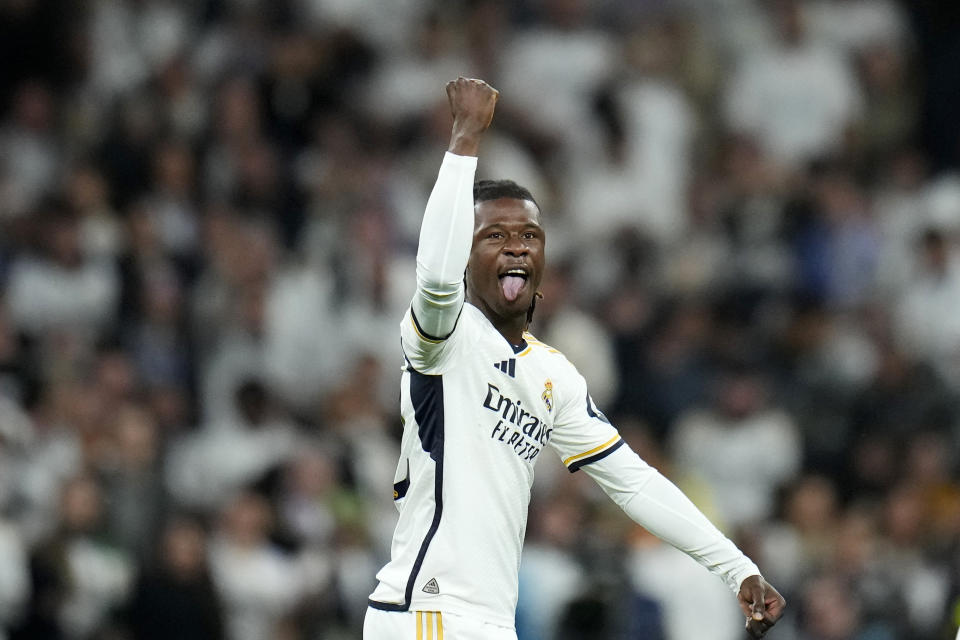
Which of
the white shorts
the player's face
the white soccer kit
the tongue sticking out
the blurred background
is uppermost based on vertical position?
the blurred background

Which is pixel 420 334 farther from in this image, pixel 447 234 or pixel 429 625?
pixel 429 625

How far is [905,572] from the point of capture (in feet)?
34.7

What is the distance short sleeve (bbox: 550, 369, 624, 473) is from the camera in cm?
562

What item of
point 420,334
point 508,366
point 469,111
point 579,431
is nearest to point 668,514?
point 579,431

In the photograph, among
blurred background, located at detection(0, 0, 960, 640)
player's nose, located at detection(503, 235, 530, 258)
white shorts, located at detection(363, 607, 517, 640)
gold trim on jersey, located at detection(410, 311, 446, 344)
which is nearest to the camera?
gold trim on jersey, located at detection(410, 311, 446, 344)

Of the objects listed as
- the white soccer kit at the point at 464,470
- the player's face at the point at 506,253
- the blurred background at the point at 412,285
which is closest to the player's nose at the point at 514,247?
the player's face at the point at 506,253

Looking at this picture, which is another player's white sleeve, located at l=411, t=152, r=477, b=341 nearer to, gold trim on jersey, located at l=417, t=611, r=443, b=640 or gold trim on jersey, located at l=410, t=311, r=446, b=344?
gold trim on jersey, located at l=410, t=311, r=446, b=344

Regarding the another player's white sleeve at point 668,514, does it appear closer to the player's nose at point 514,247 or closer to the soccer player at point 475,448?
the soccer player at point 475,448

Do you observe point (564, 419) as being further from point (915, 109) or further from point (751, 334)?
point (915, 109)

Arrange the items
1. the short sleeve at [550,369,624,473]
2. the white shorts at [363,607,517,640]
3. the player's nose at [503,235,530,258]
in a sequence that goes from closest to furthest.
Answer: the white shorts at [363,607,517,640] < the player's nose at [503,235,530,258] < the short sleeve at [550,369,624,473]

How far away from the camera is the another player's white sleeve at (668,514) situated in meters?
5.67

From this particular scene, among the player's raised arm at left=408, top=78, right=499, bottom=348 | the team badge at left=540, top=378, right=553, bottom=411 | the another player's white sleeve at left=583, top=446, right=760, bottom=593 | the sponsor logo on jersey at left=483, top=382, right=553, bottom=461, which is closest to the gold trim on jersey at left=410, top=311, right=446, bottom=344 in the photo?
the player's raised arm at left=408, top=78, right=499, bottom=348

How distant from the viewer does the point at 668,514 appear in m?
5.70

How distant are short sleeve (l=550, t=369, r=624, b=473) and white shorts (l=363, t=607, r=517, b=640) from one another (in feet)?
2.38
